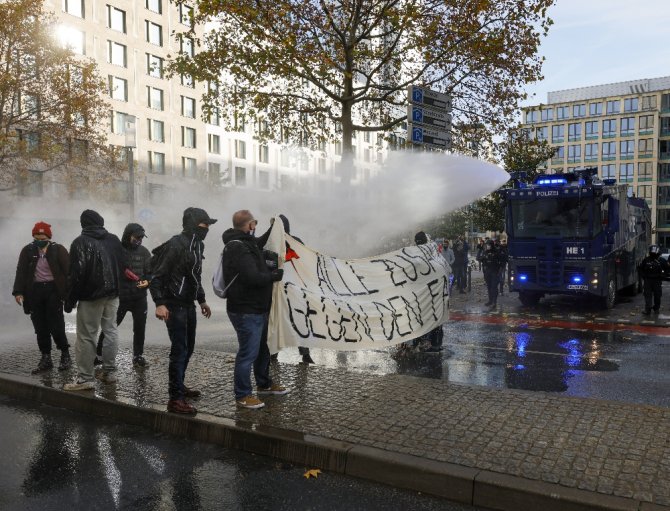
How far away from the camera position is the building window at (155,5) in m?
50.1

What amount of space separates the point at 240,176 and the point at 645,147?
5973cm

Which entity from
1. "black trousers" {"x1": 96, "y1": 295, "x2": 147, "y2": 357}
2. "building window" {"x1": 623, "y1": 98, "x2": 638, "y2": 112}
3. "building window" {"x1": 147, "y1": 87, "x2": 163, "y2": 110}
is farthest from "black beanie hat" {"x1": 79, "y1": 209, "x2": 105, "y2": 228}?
"building window" {"x1": 623, "y1": 98, "x2": 638, "y2": 112}

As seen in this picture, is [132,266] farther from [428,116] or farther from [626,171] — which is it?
[626,171]

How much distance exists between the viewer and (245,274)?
5445 millimetres

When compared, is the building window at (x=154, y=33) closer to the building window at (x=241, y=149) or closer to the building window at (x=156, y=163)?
the building window at (x=156, y=163)

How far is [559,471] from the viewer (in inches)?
161

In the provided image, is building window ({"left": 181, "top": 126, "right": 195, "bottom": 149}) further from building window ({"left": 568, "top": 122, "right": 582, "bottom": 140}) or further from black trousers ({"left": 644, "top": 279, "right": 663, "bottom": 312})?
building window ({"left": 568, "top": 122, "right": 582, "bottom": 140})

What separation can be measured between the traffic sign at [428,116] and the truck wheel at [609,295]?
23.8 feet

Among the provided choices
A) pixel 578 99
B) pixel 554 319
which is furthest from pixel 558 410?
pixel 578 99

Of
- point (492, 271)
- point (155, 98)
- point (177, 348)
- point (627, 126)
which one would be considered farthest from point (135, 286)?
point (627, 126)

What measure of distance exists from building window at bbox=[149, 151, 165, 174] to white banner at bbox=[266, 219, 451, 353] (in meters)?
44.5

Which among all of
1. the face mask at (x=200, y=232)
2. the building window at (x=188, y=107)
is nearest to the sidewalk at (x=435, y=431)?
the face mask at (x=200, y=232)

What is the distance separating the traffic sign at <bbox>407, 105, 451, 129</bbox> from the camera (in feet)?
30.1

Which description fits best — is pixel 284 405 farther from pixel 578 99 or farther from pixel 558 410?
pixel 578 99
